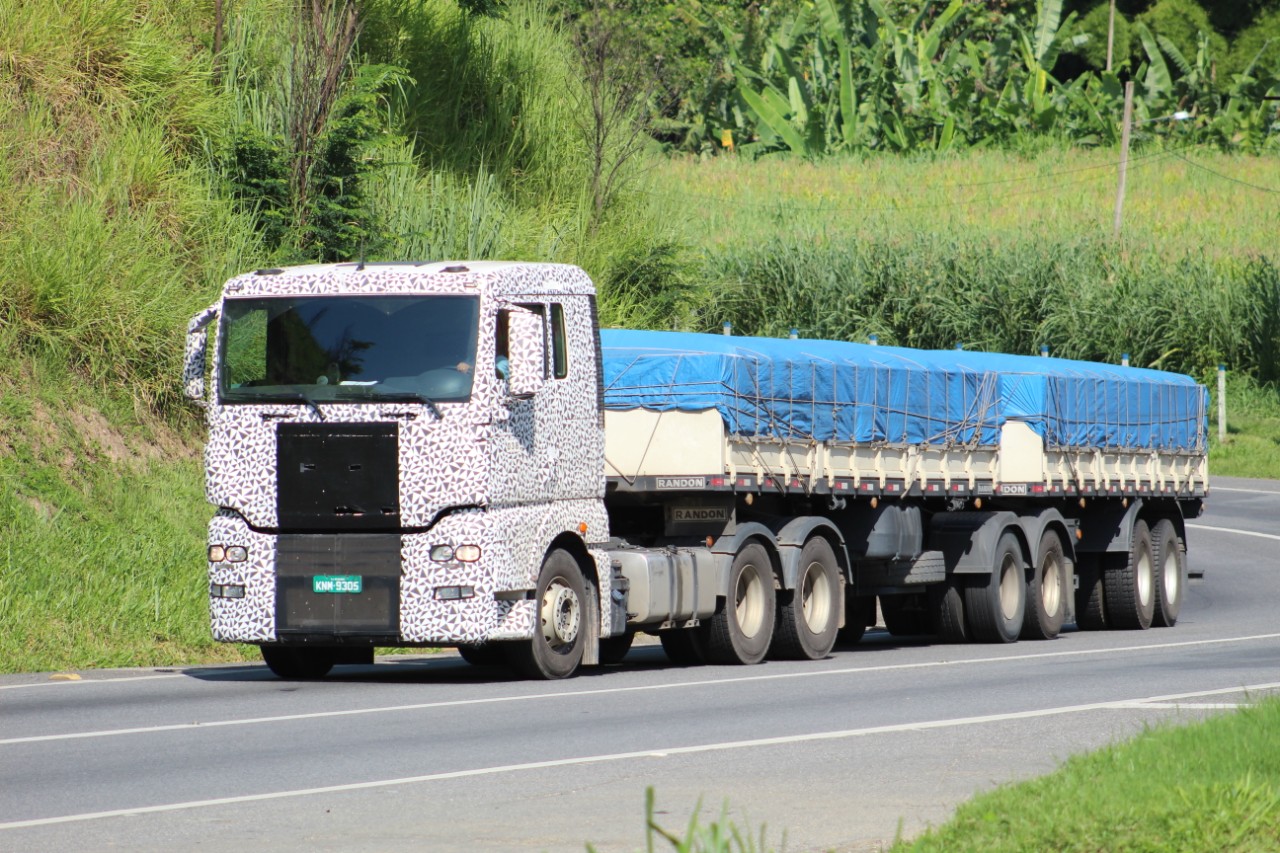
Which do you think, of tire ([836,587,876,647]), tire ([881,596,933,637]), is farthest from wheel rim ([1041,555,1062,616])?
tire ([836,587,876,647])

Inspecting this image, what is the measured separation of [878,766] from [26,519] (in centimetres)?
1103

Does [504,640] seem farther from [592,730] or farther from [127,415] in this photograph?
[127,415]

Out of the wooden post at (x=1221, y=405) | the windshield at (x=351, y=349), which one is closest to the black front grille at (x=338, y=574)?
the windshield at (x=351, y=349)

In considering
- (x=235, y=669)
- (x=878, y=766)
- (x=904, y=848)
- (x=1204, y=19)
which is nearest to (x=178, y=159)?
(x=235, y=669)

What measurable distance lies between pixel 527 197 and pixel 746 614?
15.9m

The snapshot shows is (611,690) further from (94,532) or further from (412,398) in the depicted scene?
(94,532)

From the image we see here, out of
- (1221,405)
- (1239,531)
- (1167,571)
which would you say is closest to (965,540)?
(1167,571)

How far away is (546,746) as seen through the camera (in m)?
10.1

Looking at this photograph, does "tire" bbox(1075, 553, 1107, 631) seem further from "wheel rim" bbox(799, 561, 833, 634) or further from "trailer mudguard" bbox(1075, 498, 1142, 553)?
"wheel rim" bbox(799, 561, 833, 634)

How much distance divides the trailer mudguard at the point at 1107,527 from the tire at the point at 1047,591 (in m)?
1.23

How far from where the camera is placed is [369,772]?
361 inches

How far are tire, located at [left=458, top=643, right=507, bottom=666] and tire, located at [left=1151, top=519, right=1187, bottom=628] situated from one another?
10.8 meters

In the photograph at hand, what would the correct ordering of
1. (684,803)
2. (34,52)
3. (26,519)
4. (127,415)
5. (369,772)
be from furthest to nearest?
(34,52), (127,415), (26,519), (369,772), (684,803)

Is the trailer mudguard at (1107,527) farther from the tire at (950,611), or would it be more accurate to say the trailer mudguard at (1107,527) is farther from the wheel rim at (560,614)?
the wheel rim at (560,614)
